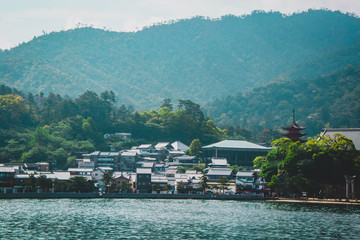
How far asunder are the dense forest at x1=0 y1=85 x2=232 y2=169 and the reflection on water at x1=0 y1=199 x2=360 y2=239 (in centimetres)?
3628

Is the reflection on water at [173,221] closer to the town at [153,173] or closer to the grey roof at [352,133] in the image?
the town at [153,173]

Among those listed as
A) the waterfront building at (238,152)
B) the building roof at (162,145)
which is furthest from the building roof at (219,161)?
the building roof at (162,145)

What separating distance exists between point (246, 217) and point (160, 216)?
26.0 ft

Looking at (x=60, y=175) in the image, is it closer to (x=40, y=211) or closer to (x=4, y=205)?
(x=4, y=205)

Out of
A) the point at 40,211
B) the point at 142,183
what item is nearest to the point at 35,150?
the point at 142,183

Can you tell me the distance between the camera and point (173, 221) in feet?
148

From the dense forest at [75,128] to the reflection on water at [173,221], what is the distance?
36.3 metres

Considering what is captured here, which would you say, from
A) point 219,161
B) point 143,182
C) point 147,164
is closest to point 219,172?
point 219,161

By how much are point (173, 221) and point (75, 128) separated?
72.7 metres

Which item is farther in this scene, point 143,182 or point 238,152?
point 238,152

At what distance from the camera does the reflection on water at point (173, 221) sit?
124 feet

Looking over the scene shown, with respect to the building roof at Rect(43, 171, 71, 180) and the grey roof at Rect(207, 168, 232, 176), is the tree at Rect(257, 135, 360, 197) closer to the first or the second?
the grey roof at Rect(207, 168, 232, 176)

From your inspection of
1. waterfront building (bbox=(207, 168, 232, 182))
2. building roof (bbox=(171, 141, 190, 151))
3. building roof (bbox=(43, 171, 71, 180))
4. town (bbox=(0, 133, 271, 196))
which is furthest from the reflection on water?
building roof (bbox=(171, 141, 190, 151))

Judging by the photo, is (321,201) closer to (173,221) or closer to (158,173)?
(173,221)
